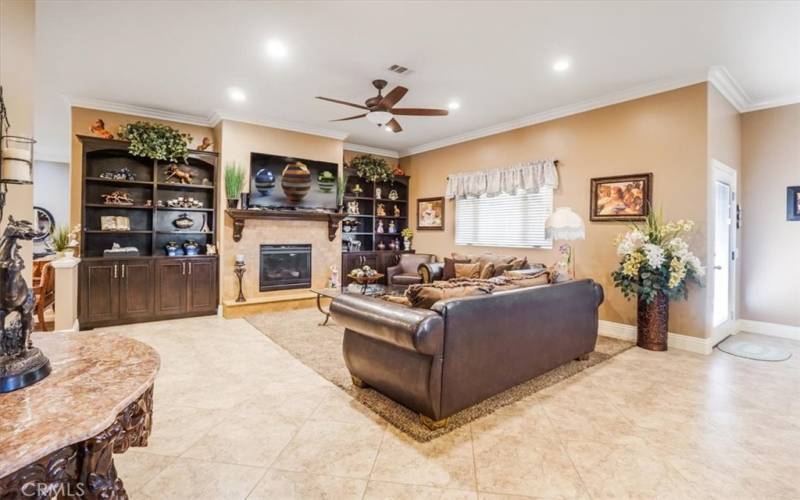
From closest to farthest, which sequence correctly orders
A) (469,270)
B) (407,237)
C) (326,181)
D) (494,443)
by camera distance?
(494,443) < (469,270) < (326,181) < (407,237)

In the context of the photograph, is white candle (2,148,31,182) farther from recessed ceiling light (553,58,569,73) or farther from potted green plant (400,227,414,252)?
potted green plant (400,227,414,252)

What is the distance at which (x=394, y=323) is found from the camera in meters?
2.38

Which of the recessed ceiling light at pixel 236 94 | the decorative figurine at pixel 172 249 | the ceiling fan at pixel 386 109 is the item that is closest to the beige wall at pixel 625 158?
the ceiling fan at pixel 386 109

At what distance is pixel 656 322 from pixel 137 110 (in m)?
7.18

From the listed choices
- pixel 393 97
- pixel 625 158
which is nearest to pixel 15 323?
pixel 393 97

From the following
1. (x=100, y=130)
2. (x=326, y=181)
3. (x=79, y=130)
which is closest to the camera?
(x=100, y=130)

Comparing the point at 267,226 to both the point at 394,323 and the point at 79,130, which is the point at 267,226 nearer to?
the point at 79,130

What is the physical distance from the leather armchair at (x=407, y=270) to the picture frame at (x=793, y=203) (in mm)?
4880

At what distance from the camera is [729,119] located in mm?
4605

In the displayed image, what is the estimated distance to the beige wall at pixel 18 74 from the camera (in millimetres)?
1907

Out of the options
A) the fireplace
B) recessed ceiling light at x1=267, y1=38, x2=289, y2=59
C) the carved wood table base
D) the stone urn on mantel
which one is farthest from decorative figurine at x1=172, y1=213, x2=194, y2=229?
the stone urn on mantel

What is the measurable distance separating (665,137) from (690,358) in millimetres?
2441

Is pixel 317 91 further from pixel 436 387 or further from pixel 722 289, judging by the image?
pixel 722 289

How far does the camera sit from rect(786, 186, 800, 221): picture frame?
4.60 m
